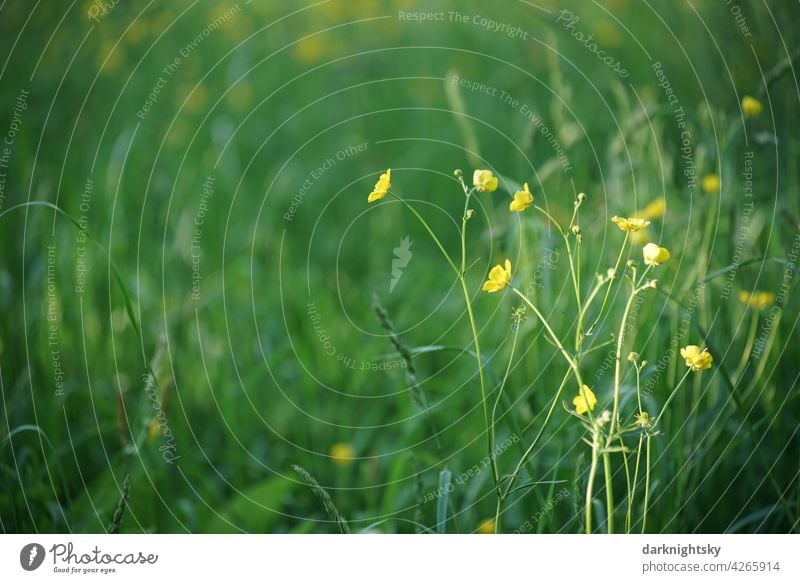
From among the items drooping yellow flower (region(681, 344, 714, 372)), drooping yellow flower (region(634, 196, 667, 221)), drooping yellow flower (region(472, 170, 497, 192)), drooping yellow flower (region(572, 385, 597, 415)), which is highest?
drooping yellow flower (region(472, 170, 497, 192))

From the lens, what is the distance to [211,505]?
116 centimetres

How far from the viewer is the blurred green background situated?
1140 mm

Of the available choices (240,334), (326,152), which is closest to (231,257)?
(240,334)

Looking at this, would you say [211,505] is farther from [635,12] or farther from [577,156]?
[635,12]

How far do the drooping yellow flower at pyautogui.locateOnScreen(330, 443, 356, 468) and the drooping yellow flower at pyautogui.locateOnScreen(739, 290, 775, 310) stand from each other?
612 mm
